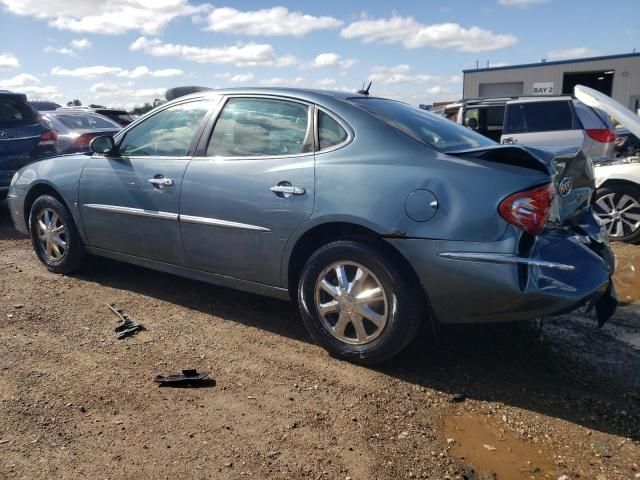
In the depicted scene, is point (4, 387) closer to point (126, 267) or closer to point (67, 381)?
point (67, 381)

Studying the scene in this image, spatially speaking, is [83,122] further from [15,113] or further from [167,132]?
[167,132]

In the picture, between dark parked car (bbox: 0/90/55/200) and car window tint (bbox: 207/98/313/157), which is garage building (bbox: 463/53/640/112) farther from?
car window tint (bbox: 207/98/313/157)

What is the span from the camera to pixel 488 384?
3.13 m

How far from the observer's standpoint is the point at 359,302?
128 inches

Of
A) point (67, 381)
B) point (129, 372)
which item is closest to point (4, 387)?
point (67, 381)

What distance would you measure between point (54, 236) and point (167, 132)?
1627 millimetres

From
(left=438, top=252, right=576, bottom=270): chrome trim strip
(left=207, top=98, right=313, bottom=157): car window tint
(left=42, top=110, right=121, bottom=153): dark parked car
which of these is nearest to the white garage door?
(left=42, top=110, right=121, bottom=153): dark parked car

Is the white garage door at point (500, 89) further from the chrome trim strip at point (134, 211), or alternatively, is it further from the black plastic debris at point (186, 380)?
the black plastic debris at point (186, 380)

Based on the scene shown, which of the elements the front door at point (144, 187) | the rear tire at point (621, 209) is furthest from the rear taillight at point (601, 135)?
the front door at point (144, 187)

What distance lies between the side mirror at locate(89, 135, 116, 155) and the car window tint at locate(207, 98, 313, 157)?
1045mm

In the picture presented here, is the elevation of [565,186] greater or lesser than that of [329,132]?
lesser

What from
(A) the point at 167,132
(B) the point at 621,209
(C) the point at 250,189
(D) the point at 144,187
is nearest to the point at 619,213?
(B) the point at 621,209

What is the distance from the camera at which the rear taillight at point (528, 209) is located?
9.28 feet

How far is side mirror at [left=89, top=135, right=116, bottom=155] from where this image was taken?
14.6 feet
